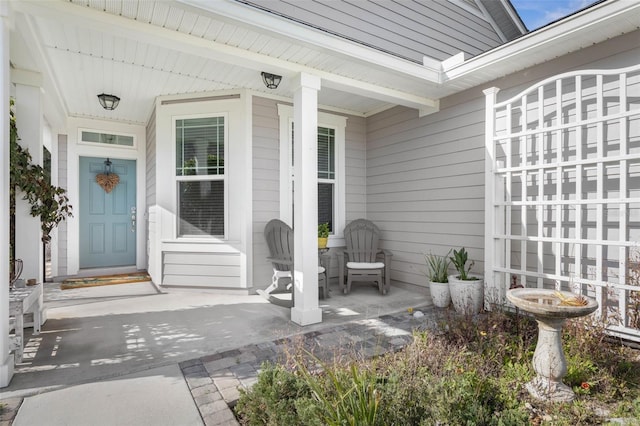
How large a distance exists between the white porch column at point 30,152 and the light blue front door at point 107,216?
2.70m

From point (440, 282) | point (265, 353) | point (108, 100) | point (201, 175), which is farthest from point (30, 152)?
point (440, 282)

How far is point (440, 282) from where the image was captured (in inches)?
163

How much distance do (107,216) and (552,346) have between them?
21.3 ft

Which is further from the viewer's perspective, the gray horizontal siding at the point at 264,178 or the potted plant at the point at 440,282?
the gray horizontal siding at the point at 264,178

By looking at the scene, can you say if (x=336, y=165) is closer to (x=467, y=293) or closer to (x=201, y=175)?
(x=201, y=175)

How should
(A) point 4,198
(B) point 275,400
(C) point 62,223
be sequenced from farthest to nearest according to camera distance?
(C) point 62,223 < (A) point 4,198 < (B) point 275,400

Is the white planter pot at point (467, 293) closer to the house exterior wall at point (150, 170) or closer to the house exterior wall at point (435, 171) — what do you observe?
the house exterior wall at point (435, 171)

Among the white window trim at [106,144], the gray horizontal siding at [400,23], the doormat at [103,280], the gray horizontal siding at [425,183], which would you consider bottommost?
the doormat at [103,280]

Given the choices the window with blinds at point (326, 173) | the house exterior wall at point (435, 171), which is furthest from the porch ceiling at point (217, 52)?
the window with blinds at point (326, 173)

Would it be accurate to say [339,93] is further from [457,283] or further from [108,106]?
[108,106]

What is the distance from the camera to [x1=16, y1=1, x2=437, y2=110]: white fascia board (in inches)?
97.2

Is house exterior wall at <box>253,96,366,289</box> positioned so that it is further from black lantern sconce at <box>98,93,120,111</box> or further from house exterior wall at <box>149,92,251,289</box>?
black lantern sconce at <box>98,93,120,111</box>

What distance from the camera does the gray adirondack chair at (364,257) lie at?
4691 millimetres

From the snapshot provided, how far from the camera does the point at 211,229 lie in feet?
15.8
